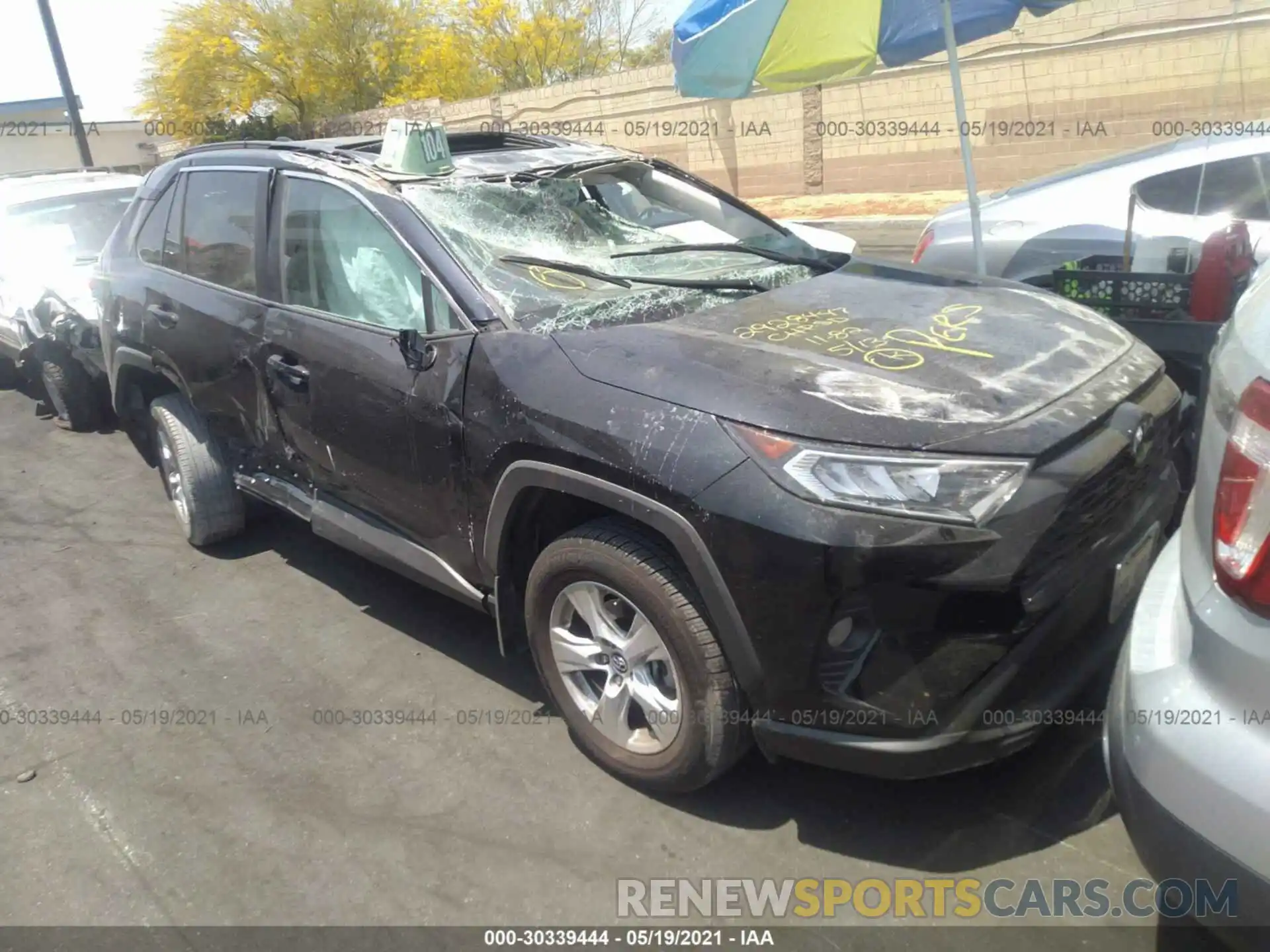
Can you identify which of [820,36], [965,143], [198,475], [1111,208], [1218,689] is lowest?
[198,475]

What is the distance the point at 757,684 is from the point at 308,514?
220cm

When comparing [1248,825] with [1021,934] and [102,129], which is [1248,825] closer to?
[1021,934]

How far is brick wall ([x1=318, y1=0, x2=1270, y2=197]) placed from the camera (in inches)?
557

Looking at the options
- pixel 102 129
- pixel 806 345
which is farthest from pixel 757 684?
pixel 102 129

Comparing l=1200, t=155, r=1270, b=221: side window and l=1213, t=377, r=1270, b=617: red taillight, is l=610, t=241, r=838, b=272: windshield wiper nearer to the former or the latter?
l=1213, t=377, r=1270, b=617: red taillight

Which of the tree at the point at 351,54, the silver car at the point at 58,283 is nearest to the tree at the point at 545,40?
the tree at the point at 351,54

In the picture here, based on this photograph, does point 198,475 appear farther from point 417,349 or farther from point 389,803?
point 389,803

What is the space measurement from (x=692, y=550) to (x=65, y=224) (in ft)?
23.5

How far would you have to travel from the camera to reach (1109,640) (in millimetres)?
2584

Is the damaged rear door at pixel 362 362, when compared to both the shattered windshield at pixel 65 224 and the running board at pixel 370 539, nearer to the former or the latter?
the running board at pixel 370 539

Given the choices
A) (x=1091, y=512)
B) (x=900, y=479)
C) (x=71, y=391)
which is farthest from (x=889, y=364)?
(x=71, y=391)

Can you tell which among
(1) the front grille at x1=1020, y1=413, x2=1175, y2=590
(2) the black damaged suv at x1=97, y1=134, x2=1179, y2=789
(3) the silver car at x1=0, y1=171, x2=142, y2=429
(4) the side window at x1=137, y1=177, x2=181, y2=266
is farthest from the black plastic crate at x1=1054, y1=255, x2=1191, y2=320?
(3) the silver car at x1=0, y1=171, x2=142, y2=429

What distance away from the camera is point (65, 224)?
7.46 meters

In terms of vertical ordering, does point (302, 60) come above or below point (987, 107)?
above
